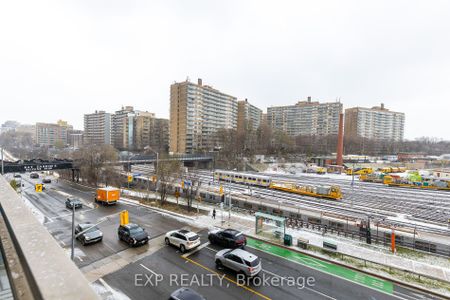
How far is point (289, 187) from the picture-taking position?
43.7 meters

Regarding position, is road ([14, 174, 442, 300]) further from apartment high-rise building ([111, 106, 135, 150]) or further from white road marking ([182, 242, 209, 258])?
apartment high-rise building ([111, 106, 135, 150])

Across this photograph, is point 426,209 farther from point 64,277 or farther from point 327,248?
point 64,277

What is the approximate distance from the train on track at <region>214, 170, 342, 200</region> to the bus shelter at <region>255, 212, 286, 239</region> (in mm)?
12151

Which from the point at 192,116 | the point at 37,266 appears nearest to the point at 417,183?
the point at 37,266

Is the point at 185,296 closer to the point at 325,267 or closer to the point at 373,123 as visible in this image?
the point at 325,267

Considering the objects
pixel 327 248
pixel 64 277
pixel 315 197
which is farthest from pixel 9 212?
pixel 315 197

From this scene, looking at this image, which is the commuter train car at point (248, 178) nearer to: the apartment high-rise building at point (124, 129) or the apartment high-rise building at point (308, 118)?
the apartment high-rise building at point (124, 129)

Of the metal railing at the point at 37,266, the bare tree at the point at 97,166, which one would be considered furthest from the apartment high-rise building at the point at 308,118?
the metal railing at the point at 37,266

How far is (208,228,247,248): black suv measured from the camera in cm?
1738

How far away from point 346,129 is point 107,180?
158 m

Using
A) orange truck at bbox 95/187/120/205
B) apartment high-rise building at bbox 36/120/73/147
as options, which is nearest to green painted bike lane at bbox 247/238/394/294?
orange truck at bbox 95/187/120/205

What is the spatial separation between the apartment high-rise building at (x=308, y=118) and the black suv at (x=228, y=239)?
5335 inches

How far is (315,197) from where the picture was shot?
40188 mm

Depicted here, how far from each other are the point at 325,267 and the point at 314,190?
88.4ft
